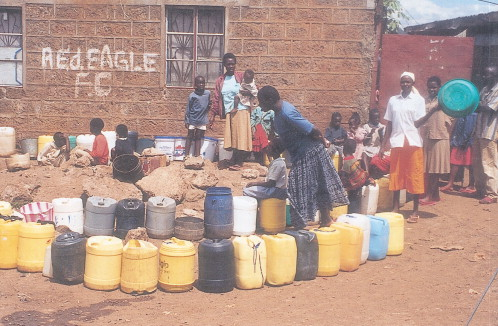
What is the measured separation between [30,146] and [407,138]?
6.36 meters

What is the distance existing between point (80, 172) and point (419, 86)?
600cm

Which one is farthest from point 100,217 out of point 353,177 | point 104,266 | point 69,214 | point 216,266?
point 353,177

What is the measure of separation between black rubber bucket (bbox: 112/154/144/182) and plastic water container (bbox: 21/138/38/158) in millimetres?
2497

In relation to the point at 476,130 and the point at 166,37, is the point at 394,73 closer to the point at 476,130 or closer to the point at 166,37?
the point at 476,130

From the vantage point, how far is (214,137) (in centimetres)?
1123

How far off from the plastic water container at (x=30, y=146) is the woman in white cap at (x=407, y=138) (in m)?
6.05

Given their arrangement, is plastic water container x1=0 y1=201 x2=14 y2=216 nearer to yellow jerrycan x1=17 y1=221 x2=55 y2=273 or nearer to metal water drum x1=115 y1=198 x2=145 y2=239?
yellow jerrycan x1=17 y1=221 x2=55 y2=273

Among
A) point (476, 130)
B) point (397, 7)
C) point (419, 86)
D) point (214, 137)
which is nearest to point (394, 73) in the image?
point (419, 86)

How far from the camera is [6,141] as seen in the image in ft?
36.4

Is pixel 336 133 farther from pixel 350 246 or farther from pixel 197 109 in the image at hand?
pixel 350 246

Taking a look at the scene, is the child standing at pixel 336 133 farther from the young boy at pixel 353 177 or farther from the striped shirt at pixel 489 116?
the striped shirt at pixel 489 116

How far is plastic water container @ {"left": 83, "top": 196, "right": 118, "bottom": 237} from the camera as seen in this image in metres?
7.20

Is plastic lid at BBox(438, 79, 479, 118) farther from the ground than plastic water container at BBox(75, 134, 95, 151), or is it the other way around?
plastic lid at BBox(438, 79, 479, 118)

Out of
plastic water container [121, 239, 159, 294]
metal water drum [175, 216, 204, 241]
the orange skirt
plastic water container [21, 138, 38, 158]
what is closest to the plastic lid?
the orange skirt
